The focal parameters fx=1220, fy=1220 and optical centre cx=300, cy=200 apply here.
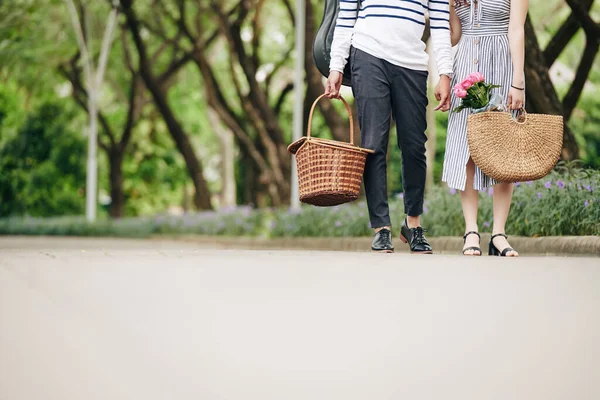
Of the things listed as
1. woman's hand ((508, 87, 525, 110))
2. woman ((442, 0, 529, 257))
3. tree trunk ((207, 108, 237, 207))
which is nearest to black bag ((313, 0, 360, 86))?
woman ((442, 0, 529, 257))

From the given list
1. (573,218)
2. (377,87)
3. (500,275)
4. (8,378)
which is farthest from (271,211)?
(8,378)

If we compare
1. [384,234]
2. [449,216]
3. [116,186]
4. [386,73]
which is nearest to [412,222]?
[384,234]

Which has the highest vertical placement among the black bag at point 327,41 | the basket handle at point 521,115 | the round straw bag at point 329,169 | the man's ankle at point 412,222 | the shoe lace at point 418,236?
the black bag at point 327,41

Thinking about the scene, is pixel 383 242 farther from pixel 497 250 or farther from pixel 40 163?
pixel 40 163

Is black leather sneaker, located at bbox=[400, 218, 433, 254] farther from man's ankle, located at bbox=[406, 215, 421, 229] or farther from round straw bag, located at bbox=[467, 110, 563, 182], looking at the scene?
round straw bag, located at bbox=[467, 110, 563, 182]

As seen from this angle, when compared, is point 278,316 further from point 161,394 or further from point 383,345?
point 161,394

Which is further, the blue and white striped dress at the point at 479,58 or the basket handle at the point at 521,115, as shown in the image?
the blue and white striped dress at the point at 479,58

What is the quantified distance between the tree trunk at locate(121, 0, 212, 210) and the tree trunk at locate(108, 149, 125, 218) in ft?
16.8

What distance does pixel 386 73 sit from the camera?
789 centimetres

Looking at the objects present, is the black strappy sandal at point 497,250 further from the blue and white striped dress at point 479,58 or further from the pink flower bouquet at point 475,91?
the pink flower bouquet at point 475,91

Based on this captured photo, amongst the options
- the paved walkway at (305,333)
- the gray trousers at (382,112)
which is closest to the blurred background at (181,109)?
the gray trousers at (382,112)

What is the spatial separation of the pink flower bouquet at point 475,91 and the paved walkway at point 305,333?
5.74 feet

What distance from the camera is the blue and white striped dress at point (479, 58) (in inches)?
312

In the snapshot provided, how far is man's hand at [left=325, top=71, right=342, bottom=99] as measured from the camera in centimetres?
785
